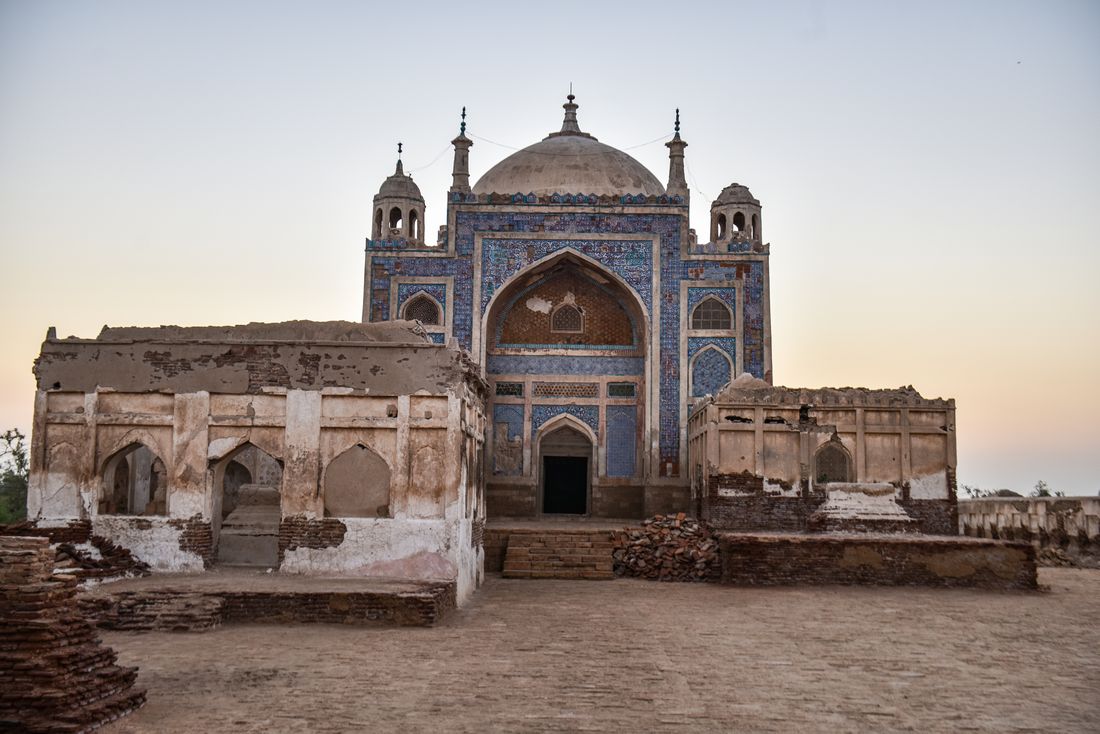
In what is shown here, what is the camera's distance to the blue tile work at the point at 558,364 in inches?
986

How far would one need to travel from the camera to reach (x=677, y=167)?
1018 inches

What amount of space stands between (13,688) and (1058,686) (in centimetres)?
789

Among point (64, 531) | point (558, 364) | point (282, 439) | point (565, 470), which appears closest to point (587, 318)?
point (558, 364)

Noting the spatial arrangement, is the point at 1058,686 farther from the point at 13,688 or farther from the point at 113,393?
the point at 113,393

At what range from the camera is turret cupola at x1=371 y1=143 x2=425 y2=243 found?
86.4 feet

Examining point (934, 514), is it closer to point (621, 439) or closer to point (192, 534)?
point (621, 439)

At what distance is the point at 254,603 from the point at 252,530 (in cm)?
740

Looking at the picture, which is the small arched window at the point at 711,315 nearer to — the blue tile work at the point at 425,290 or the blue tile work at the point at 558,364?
the blue tile work at the point at 558,364

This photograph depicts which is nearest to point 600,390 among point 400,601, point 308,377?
point 308,377

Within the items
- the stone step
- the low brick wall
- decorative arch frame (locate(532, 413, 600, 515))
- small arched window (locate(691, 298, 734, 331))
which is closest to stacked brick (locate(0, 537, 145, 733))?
the stone step

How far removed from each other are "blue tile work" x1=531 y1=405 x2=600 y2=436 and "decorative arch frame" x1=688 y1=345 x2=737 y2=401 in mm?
2210

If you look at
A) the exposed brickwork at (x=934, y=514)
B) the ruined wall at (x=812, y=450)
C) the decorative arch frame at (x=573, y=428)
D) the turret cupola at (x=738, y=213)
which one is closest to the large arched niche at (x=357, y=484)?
the ruined wall at (x=812, y=450)

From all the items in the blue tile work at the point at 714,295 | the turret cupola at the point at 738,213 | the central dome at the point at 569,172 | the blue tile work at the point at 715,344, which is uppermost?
the central dome at the point at 569,172

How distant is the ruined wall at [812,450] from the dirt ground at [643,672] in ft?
17.6
